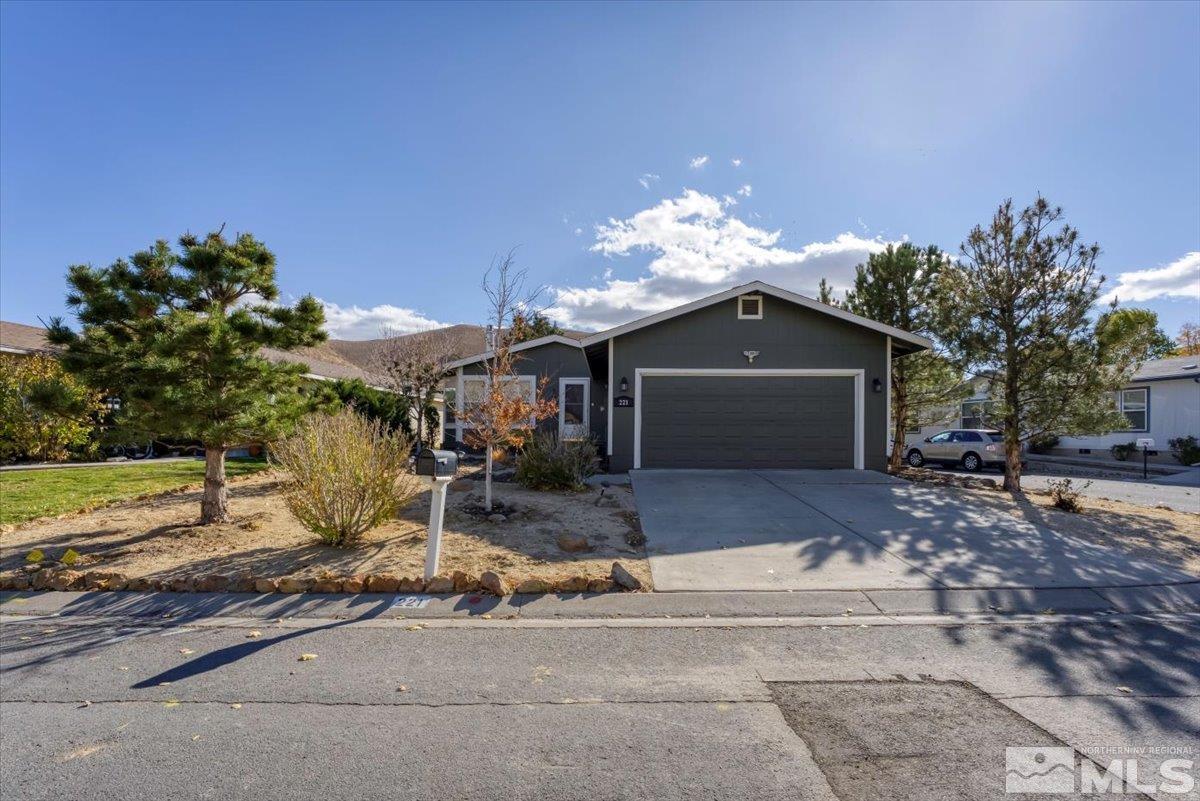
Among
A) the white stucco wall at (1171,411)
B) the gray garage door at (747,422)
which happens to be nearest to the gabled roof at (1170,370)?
Result: the white stucco wall at (1171,411)

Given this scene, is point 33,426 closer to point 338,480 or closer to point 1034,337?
point 338,480

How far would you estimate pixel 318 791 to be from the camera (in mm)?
2842

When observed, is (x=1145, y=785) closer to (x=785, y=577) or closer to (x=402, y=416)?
(x=785, y=577)

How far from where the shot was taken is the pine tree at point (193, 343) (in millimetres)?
6898

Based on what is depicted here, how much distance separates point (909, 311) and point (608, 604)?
14023 mm

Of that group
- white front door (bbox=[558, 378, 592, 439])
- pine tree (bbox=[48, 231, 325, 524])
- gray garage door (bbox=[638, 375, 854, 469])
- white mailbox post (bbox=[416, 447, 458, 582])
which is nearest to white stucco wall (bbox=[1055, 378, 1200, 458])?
gray garage door (bbox=[638, 375, 854, 469])

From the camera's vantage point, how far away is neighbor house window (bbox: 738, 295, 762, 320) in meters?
13.7

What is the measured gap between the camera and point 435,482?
233 inches

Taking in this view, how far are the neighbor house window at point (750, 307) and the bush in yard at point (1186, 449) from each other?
1726cm

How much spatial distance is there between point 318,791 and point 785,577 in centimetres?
463

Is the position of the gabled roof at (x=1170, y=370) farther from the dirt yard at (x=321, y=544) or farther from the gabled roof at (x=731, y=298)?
the dirt yard at (x=321, y=544)

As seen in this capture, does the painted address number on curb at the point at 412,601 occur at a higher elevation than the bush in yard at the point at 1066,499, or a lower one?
lower

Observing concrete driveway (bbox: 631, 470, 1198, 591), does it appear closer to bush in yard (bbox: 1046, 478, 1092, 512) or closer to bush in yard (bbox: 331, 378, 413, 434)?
bush in yard (bbox: 1046, 478, 1092, 512)

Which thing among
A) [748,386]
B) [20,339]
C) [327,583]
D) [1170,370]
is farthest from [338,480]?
[1170,370]
